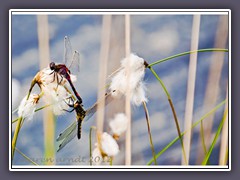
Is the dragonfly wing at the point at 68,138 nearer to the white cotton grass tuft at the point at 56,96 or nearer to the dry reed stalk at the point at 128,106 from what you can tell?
the white cotton grass tuft at the point at 56,96

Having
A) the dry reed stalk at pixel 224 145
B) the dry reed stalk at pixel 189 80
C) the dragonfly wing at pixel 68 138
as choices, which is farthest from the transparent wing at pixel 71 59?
the dry reed stalk at pixel 224 145

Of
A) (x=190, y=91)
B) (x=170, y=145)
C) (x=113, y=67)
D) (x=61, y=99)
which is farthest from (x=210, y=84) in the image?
(x=61, y=99)

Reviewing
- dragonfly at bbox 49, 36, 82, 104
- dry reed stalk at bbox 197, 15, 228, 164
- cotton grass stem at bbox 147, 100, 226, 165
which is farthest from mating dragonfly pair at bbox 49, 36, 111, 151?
dry reed stalk at bbox 197, 15, 228, 164

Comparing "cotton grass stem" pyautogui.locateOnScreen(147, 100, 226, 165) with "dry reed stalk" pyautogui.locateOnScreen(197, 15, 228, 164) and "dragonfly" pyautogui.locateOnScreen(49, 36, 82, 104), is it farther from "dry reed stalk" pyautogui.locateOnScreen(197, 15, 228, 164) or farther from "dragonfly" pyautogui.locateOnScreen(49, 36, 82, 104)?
"dragonfly" pyautogui.locateOnScreen(49, 36, 82, 104)

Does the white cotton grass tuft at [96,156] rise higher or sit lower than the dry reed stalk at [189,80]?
lower

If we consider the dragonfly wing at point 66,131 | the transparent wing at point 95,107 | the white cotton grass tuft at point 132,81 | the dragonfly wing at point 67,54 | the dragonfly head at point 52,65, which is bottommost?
the dragonfly wing at point 66,131

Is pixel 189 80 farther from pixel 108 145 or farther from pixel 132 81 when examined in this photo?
pixel 108 145
